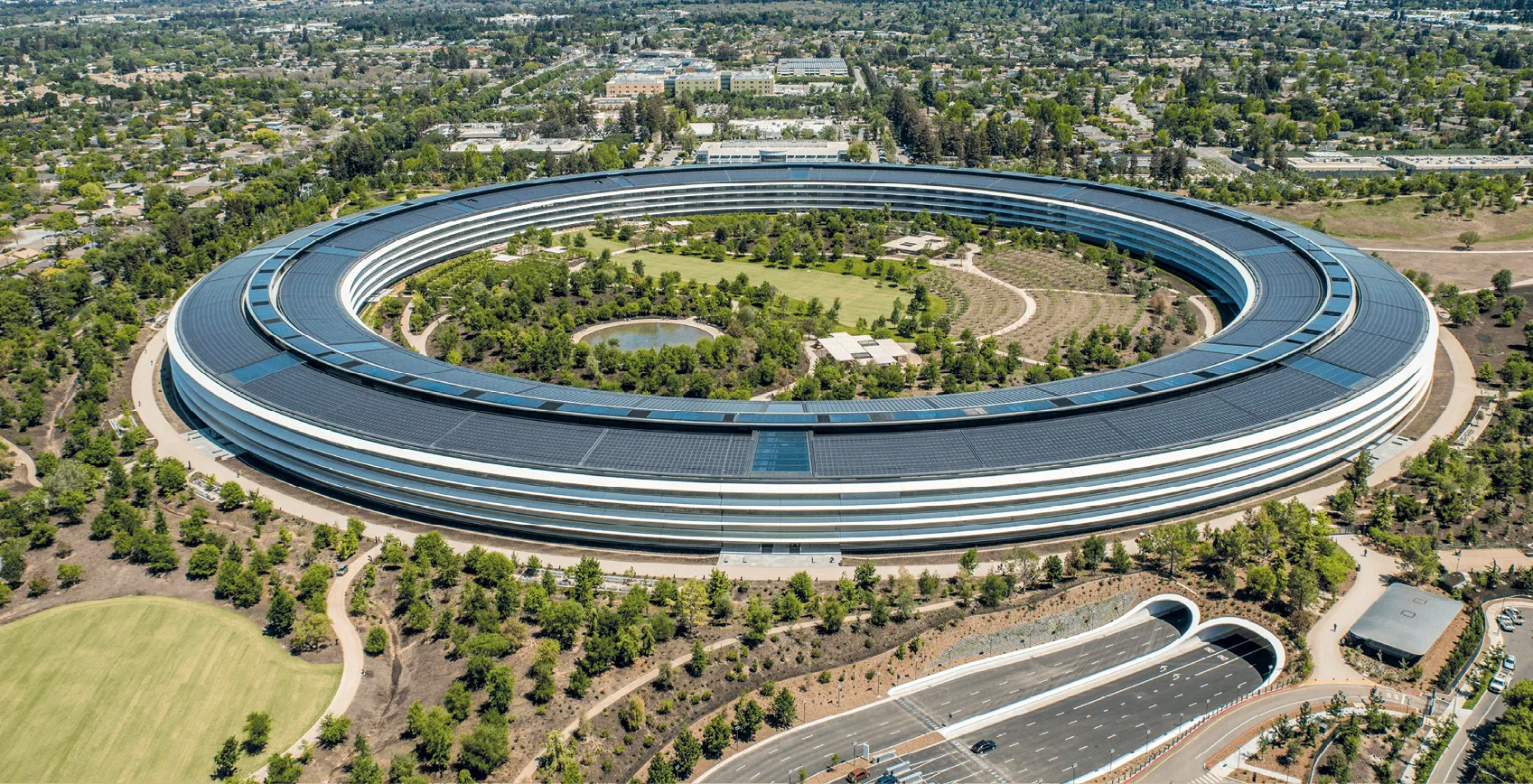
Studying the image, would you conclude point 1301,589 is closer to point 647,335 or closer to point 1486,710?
point 1486,710

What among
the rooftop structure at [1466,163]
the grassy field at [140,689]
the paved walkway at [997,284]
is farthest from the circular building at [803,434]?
the rooftop structure at [1466,163]

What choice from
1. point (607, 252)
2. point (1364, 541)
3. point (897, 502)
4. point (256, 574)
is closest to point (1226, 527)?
point (1364, 541)

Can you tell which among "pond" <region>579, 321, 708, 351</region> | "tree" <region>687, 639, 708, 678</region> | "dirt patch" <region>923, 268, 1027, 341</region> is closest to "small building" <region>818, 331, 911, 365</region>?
"dirt patch" <region>923, 268, 1027, 341</region>

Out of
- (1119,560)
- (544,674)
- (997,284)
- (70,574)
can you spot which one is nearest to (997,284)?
(997,284)

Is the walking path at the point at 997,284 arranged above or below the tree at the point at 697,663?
above

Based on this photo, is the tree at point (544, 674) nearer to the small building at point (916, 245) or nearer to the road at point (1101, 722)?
the road at point (1101, 722)

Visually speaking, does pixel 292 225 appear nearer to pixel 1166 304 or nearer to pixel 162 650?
pixel 162 650
